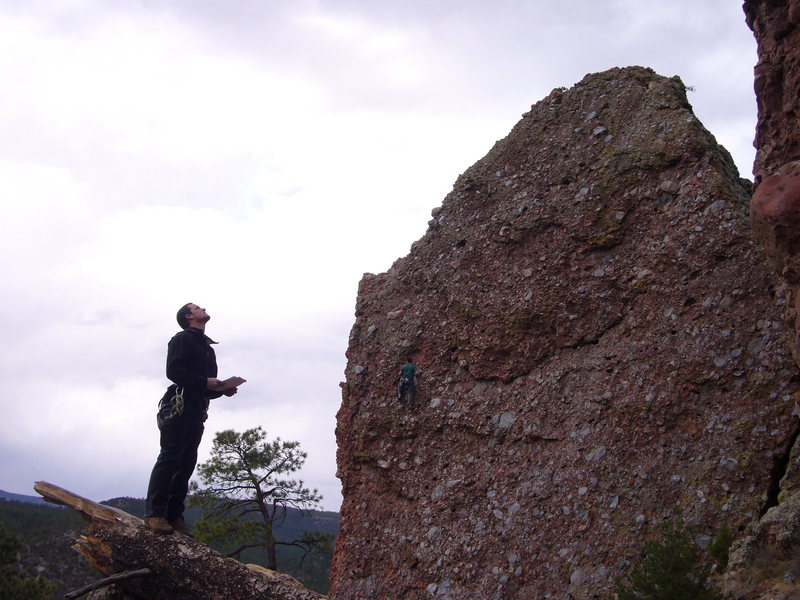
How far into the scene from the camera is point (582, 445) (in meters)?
6.00

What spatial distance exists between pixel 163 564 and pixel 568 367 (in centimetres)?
419

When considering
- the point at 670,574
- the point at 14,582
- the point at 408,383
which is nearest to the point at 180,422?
the point at 408,383

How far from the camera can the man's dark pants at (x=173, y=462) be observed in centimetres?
732

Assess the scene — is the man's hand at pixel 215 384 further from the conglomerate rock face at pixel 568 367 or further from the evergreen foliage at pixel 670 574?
the evergreen foliage at pixel 670 574

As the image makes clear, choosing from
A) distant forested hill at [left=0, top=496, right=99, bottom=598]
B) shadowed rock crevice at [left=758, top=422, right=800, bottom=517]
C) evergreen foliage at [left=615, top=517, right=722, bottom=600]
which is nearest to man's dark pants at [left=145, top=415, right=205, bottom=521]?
evergreen foliage at [left=615, top=517, right=722, bottom=600]

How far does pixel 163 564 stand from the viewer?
7.14 metres

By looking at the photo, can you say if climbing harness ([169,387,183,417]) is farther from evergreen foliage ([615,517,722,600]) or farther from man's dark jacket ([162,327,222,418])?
evergreen foliage ([615,517,722,600])

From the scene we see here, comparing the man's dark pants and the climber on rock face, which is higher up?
the climber on rock face

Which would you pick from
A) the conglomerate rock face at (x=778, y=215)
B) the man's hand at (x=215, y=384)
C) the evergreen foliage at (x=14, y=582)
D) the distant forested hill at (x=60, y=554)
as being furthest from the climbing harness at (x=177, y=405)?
the distant forested hill at (x=60, y=554)

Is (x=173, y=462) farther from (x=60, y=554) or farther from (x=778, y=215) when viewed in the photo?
(x=60, y=554)

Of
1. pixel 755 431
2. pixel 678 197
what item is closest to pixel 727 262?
pixel 678 197

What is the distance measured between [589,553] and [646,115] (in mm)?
3889

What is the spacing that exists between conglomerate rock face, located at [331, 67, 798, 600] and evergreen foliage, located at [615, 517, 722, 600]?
0.36 metres

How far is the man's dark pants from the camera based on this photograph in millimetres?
7324
